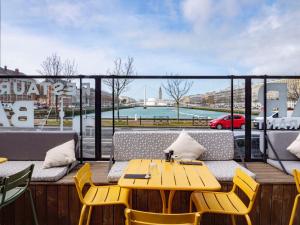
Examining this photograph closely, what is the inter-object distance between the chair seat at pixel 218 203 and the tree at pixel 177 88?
205 cm

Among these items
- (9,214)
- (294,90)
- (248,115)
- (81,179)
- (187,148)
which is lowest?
(9,214)

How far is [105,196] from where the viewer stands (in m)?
2.74

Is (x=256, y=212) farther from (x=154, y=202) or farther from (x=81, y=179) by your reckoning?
(x=81, y=179)

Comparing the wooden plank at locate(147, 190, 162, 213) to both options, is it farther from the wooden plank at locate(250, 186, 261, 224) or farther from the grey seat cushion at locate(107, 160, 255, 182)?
the wooden plank at locate(250, 186, 261, 224)

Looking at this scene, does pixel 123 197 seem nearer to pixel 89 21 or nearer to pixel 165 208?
pixel 165 208

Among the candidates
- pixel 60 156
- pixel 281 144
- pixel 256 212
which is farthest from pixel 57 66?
pixel 256 212

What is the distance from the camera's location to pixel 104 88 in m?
4.37

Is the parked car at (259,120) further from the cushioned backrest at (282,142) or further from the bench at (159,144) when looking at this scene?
the bench at (159,144)

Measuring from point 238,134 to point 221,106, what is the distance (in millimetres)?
575

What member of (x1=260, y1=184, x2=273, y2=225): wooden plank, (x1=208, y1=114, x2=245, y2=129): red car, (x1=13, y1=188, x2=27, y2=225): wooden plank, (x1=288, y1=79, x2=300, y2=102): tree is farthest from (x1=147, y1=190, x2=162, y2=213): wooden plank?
(x1=288, y1=79, x2=300, y2=102): tree

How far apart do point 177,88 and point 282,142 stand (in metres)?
1.71

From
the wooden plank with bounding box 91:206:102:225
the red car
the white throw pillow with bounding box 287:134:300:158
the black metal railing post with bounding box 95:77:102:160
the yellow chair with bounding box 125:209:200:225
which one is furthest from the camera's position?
the red car

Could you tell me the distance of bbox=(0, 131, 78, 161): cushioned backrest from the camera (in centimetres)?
409

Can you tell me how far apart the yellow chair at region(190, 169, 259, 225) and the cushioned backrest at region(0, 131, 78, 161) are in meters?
2.21
